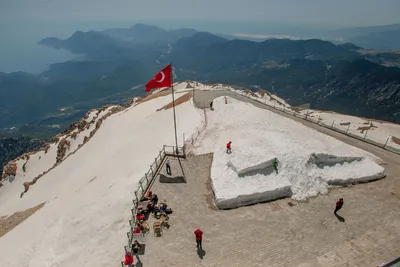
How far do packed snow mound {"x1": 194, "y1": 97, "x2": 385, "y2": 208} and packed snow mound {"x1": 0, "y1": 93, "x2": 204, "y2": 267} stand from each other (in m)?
7.57

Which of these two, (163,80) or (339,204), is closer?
(339,204)

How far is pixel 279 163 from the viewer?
1030 inches

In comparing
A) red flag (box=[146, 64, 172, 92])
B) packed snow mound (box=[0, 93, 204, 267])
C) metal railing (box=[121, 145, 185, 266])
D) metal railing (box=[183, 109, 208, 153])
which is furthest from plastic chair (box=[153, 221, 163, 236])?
metal railing (box=[183, 109, 208, 153])

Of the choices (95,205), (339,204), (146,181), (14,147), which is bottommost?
(14,147)

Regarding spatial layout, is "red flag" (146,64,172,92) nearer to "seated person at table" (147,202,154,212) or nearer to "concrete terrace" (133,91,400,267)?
"concrete terrace" (133,91,400,267)

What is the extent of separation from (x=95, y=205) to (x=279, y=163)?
17453 millimetres

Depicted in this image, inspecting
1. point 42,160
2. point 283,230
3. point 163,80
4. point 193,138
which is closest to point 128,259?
point 283,230

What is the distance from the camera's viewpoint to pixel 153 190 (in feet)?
82.3

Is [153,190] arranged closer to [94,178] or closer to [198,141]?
A: [198,141]

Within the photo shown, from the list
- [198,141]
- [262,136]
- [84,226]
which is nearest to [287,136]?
[262,136]

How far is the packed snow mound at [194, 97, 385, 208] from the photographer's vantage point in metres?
23.8

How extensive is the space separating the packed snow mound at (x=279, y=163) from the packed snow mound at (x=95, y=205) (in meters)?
7.57

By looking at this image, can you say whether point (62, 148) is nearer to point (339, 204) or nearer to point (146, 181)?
point (146, 181)

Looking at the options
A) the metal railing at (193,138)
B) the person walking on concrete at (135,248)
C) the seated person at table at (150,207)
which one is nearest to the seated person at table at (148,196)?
the seated person at table at (150,207)
